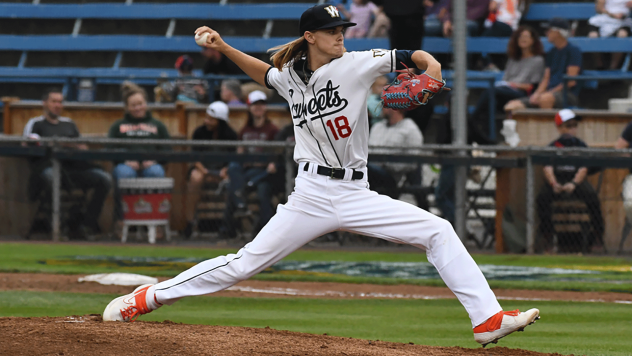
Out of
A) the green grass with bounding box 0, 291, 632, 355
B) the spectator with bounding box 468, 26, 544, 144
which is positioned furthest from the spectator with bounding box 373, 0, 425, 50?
the green grass with bounding box 0, 291, 632, 355

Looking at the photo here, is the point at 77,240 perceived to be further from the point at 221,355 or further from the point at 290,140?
the point at 221,355

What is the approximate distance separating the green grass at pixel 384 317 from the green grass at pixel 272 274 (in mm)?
1127

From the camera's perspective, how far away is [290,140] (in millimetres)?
11562

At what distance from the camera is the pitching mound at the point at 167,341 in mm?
4523

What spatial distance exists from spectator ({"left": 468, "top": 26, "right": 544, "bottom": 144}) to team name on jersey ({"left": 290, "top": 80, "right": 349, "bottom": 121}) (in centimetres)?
866

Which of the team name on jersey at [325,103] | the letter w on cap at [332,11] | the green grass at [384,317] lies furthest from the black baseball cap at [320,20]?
the green grass at [384,317]

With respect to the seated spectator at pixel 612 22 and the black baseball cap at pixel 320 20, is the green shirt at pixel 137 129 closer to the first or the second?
the black baseball cap at pixel 320 20

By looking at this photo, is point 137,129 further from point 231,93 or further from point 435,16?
point 435,16

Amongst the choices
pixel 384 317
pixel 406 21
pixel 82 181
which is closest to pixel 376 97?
pixel 406 21

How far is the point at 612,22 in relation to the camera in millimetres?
15781

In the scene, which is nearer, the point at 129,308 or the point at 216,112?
the point at 129,308

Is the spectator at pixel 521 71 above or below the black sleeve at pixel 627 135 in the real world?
above

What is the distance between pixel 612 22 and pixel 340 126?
490 inches

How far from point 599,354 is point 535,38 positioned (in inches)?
347
